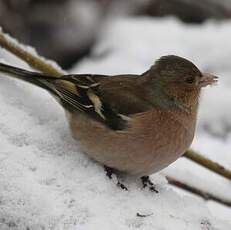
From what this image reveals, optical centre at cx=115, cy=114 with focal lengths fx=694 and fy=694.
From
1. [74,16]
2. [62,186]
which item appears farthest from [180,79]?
[74,16]

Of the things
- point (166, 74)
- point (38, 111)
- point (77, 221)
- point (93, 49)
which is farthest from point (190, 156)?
point (93, 49)

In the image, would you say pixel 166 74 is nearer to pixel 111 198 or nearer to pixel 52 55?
pixel 111 198

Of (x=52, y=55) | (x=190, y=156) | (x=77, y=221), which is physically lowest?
(x=52, y=55)

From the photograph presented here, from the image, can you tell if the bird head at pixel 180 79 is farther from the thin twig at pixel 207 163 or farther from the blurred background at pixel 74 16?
the blurred background at pixel 74 16

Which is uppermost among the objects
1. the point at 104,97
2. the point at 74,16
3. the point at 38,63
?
the point at 104,97

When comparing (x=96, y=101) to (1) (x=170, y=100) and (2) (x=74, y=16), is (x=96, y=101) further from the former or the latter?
(2) (x=74, y=16)

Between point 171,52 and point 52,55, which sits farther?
point 52,55

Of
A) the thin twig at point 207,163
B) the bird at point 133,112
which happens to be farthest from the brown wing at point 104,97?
the thin twig at point 207,163
